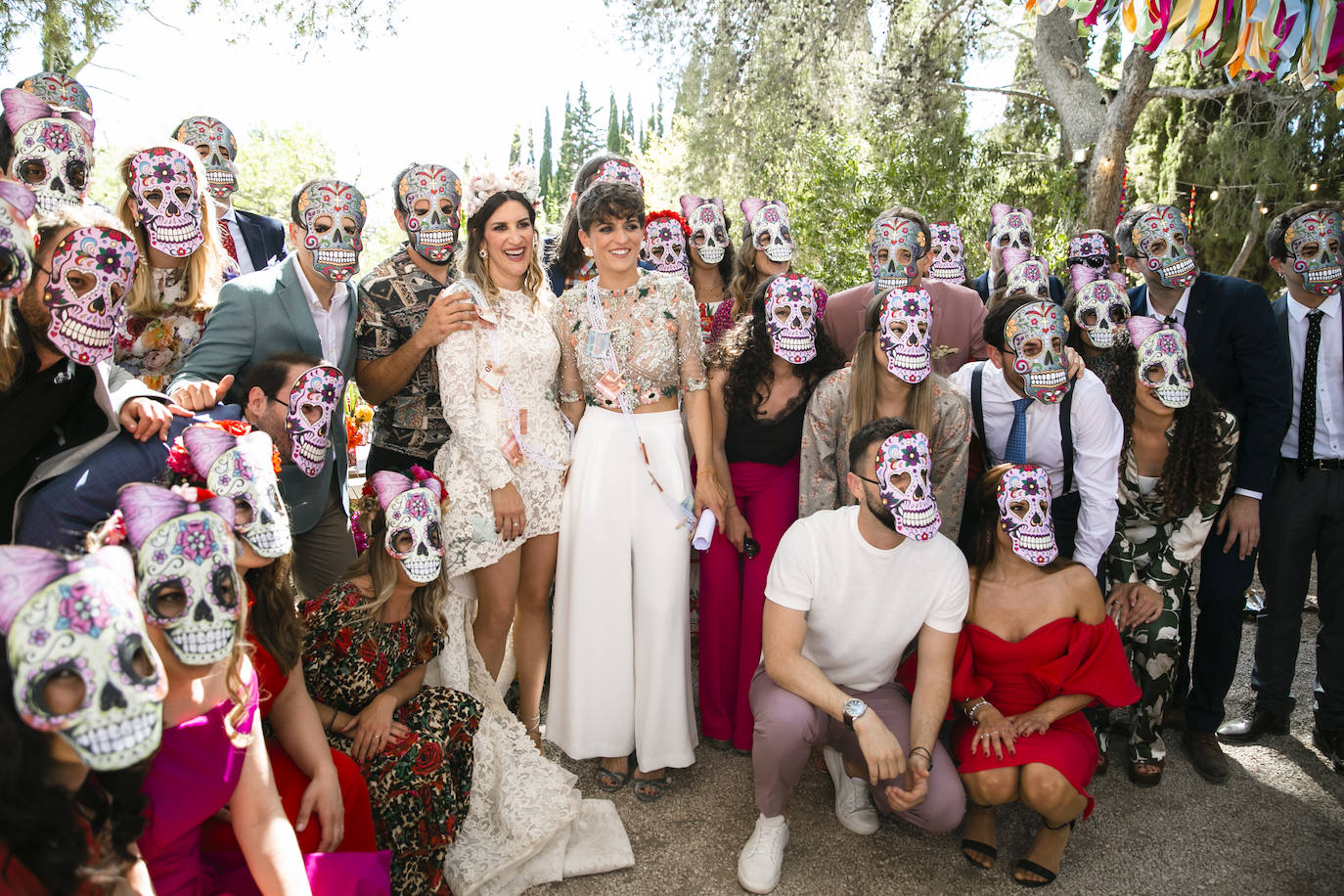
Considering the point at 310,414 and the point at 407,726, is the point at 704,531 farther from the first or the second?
the point at 310,414

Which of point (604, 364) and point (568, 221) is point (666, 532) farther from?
point (568, 221)

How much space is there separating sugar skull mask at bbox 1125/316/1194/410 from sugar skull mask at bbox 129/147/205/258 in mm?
3565

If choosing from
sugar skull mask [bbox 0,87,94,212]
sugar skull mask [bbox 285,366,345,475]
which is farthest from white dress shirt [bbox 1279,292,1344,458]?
sugar skull mask [bbox 0,87,94,212]

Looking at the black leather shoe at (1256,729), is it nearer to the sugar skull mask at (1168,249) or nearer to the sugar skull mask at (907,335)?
the sugar skull mask at (1168,249)

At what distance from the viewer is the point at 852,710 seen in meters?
2.92

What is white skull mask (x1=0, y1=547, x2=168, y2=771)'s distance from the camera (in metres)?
1.43

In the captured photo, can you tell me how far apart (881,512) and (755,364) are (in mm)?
1012

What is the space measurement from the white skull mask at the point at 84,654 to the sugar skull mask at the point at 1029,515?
8.72 feet

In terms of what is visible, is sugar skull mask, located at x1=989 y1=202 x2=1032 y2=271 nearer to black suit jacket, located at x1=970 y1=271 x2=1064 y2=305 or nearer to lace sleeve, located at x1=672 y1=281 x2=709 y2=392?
black suit jacket, located at x1=970 y1=271 x2=1064 y2=305

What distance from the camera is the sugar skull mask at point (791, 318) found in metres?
3.63

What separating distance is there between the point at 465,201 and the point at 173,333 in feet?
3.79

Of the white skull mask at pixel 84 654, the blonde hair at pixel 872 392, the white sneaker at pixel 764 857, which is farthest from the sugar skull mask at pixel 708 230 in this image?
the white skull mask at pixel 84 654

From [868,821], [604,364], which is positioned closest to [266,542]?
[604,364]

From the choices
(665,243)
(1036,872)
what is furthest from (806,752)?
(665,243)
